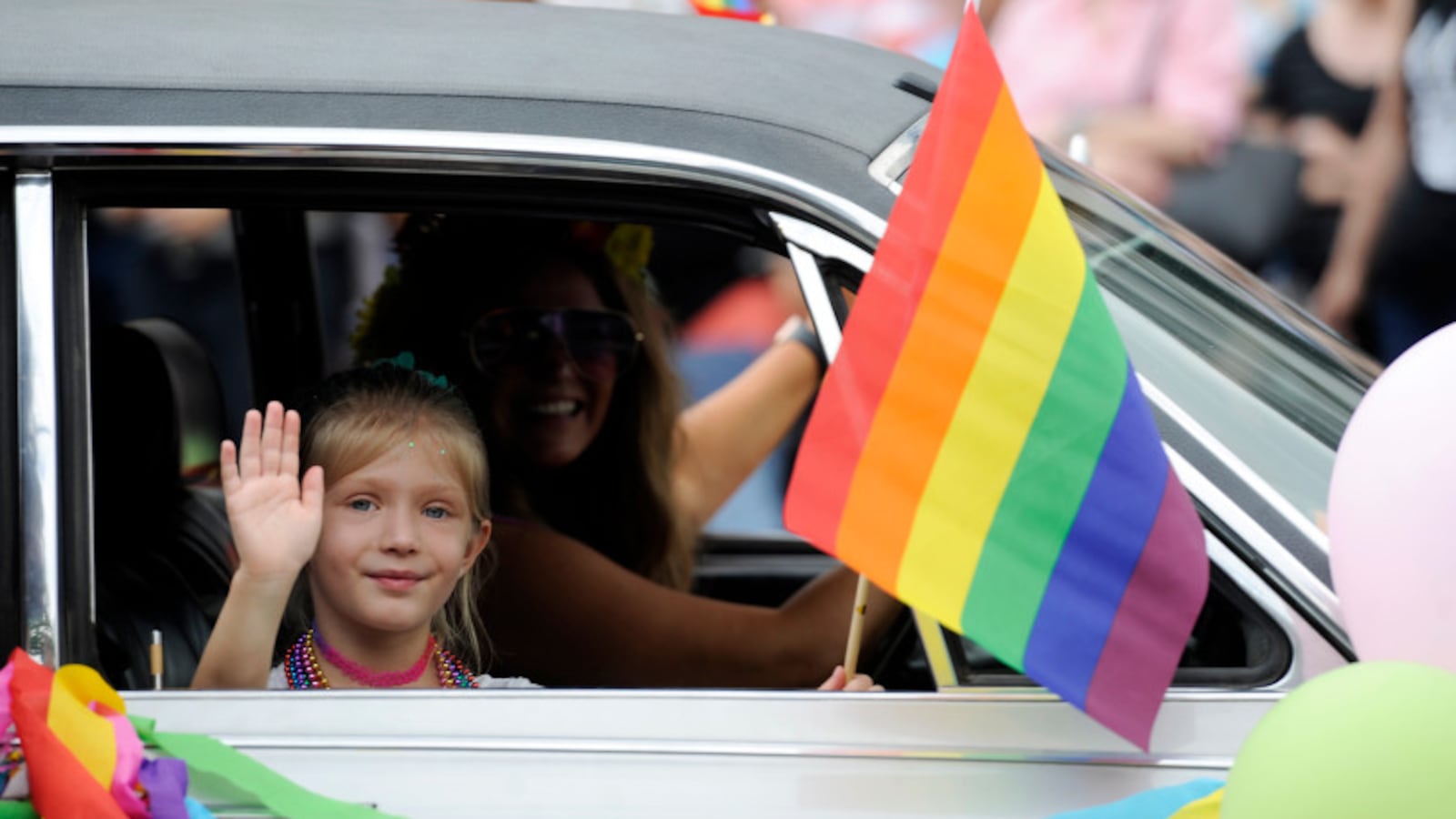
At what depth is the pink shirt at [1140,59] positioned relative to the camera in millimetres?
5656

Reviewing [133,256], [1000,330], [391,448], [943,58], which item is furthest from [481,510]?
[943,58]

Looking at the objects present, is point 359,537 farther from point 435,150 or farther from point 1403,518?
Result: point 1403,518

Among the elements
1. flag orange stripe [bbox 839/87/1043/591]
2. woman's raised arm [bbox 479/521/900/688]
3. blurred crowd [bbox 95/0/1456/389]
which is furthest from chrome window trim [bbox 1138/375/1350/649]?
blurred crowd [bbox 95/0/1456/389]

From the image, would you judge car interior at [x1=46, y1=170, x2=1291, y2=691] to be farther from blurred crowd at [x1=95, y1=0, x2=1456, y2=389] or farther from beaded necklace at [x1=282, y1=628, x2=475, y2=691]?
blurred crowd at [x1=95, y1=0, x2=1456, y2=389]

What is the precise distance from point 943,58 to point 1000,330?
4030 millimetres

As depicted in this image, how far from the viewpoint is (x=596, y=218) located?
2.32 meters

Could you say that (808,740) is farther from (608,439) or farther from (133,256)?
(133,256)

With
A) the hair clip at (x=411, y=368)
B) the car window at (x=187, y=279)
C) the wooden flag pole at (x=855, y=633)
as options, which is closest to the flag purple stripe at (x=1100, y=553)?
the wooden flag pole at (x=855, y=633)

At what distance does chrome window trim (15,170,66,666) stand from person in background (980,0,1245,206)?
3896 mm

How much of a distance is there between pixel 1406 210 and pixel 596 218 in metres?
3.91

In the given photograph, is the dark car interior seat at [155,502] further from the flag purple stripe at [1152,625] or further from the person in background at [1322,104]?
the person in background at [1322,104]

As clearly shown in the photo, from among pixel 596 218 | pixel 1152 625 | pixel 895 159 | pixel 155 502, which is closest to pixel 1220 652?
pixel 1152 625

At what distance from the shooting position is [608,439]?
10.9 ft

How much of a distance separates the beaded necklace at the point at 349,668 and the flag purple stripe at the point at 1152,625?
81 cm
